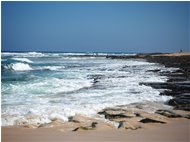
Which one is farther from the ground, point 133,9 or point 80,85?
point 133,9

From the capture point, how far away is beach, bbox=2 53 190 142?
3260mm

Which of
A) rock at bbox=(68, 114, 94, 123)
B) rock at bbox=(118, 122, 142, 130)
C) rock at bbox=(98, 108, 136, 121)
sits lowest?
rock at bbox=(118, 122, 142, 130)

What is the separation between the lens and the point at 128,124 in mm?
3547

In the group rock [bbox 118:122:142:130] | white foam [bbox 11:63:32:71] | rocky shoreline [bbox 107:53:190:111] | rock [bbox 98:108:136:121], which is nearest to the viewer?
rock [bbox 118:122:142:130]

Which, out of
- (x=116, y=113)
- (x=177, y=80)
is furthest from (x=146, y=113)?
(x=177, y=80)

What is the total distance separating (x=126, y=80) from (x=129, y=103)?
46 cm

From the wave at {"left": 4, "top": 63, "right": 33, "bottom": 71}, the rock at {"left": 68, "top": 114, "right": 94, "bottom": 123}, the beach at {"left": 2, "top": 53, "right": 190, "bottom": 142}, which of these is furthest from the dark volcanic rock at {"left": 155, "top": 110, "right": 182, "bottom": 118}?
the wave at {"left": 4, "top": 63, "right": 33, "bottom": 71}

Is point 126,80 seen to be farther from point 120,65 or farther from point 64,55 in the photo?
point 64,55

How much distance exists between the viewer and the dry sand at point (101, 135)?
319 cm

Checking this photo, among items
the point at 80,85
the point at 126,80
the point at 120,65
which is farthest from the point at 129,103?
the point at 120,65

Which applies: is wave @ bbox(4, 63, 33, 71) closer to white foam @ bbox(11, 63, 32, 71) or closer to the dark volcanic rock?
white foam @ bbox(11, 63, 32, 71)

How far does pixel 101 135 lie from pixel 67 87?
121cm

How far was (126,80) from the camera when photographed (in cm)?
444

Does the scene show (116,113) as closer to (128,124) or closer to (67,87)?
(128,124)
